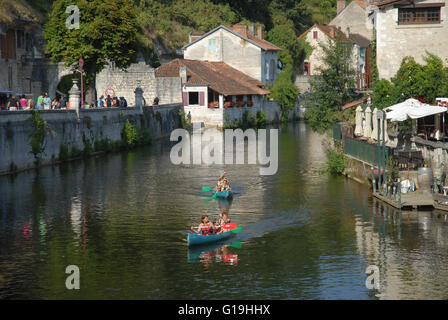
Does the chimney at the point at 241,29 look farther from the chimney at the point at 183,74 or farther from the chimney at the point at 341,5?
the chimney at the point at 341,5

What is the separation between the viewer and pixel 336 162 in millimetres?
44500

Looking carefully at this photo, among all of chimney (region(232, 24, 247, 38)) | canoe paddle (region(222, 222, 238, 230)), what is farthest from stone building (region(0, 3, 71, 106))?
canoe paddle (region(222, 222, 238, 230))

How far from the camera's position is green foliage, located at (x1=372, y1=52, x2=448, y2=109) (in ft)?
139

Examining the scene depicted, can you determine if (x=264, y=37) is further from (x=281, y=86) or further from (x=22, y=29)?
(x=22, y=29)

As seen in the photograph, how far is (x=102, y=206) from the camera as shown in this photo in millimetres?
36094

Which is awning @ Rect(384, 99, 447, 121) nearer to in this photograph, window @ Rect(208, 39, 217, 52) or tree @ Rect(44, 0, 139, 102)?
tree @ Rect(44, 0, 139, 102)

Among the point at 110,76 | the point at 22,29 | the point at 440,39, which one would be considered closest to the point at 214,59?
the point at 110,76

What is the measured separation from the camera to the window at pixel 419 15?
44.5 metres

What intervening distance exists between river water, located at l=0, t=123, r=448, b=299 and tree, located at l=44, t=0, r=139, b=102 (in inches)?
777

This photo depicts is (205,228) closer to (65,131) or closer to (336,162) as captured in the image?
(336,162)

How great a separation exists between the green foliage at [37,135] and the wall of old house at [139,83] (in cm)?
3049

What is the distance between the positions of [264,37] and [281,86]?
887 inches

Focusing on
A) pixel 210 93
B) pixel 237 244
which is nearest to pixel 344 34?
pixel 210 93

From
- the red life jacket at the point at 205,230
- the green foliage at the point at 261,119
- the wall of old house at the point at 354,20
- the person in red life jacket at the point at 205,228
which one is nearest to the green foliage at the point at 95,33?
the green foliage at the point at 261,119
